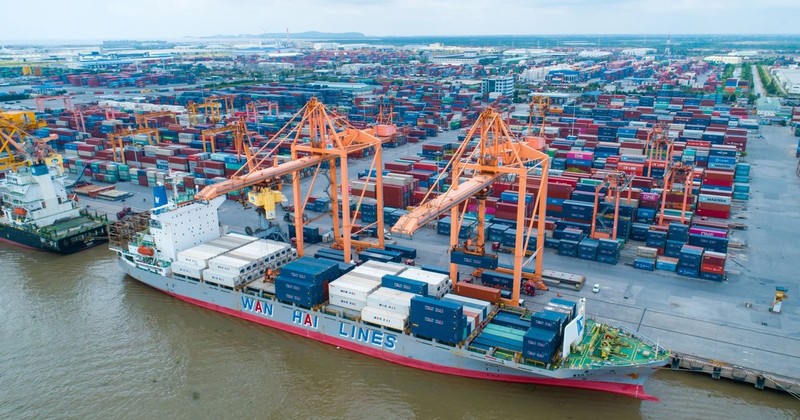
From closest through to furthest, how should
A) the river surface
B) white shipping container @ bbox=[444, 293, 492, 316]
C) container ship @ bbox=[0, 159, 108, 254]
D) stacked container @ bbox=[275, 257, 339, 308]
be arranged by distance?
the river surface, white shipping container @ bbox=[444, 293, 492, 316], stacked container @ bbox=[275, 257, 339, 308], container ship @ bbox=[0, 159, 108, 254]

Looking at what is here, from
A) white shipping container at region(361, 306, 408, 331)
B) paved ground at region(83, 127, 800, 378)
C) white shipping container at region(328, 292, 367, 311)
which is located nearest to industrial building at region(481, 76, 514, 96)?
paved ground at region(83, 127, 800, 378)

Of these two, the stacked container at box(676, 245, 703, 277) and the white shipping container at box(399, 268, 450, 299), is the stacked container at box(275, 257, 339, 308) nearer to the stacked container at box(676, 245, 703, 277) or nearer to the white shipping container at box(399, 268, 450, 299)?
the white shipping container at box(399, 268, 450, 299)

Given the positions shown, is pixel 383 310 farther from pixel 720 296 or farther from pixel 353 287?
pixel 720 296

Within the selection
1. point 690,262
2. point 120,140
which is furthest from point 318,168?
point 120,140

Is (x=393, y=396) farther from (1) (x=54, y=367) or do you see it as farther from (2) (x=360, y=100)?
(2) (x=360, y=100)

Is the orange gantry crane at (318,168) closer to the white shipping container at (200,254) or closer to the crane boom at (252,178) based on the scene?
the crane boom at (252,178)
